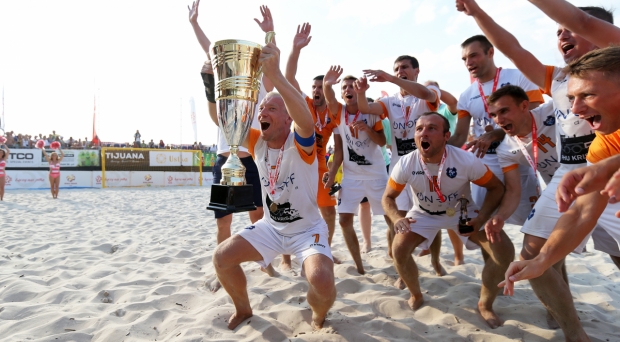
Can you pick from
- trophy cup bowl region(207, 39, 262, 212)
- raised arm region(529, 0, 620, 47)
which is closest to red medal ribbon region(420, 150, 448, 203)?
raised arm region(529, 0, 620, 47)

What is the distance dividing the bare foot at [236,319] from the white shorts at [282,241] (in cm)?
39

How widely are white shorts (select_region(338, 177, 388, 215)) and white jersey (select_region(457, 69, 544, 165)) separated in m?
1.33

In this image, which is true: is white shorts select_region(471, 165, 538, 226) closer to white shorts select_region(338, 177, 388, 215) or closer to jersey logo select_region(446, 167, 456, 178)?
jersey logo select_region(446, 167, 456, 178)

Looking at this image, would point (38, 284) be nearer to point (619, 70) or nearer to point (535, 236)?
point (535, 236)

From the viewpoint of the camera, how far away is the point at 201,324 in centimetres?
283

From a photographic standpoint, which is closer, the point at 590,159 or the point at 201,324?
the point at 590,159

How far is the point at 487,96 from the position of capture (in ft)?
11.7

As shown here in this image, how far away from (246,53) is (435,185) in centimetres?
195

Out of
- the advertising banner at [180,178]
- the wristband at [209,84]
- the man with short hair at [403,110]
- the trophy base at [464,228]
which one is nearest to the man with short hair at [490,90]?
the man with short hair at [403,110]

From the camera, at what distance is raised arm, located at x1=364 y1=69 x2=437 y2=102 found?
3.68 m

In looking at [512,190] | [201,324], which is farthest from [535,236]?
[201,324]

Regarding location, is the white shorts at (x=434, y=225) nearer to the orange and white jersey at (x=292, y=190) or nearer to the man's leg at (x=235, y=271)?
the orange and white jersey at (x=292, y=190)

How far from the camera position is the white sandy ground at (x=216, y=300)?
273 centimetres

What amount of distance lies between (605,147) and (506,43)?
996mm
